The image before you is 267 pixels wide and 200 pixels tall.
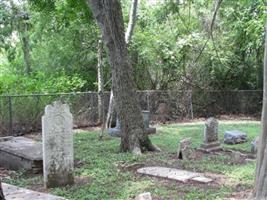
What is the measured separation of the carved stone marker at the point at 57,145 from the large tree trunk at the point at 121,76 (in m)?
2.85

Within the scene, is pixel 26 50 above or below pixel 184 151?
above

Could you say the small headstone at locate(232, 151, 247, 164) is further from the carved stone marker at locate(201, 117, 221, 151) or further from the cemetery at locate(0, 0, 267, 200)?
the carved stone marker at locate(201, 117, 221, 151)

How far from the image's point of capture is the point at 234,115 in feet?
67.8

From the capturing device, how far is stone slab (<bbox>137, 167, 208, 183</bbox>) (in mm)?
7277

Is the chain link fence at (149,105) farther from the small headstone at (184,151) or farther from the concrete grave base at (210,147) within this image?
the small headstone at (184,151)

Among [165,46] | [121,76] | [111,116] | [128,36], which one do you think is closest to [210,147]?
[121,76]

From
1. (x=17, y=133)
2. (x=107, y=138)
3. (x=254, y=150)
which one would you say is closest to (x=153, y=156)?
(x=254, y=150)

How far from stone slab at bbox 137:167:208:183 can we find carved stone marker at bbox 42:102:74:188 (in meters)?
1.45

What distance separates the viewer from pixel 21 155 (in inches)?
340

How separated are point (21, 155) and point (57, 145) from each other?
6.56ft

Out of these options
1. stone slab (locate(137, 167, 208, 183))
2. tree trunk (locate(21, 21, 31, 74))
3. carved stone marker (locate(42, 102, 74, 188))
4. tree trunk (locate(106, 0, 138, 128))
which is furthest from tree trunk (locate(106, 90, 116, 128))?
tree trunk (locate(21, 21, 31, 74))

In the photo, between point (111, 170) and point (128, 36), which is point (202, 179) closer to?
point (111, 170)

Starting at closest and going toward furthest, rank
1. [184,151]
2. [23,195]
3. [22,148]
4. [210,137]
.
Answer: [23,195] < [22,148] < [184,151] < [210,137]

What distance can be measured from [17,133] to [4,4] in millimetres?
7211
